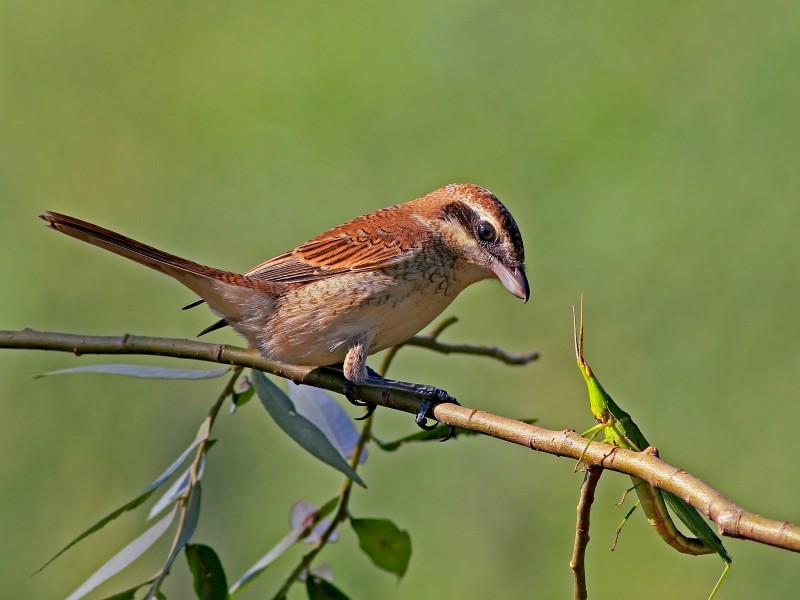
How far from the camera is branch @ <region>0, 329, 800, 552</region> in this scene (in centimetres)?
139

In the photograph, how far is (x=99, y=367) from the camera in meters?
2.54

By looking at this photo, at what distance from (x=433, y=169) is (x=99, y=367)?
9.92ft

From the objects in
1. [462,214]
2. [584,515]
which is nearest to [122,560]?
[584,515]

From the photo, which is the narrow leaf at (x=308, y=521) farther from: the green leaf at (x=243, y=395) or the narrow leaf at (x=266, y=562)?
the green leaf at (x=243, y=395)

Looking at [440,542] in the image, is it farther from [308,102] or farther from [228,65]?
[228,65]

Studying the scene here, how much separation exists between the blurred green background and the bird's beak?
124 centimetres

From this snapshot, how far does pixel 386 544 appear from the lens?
2.60 metres

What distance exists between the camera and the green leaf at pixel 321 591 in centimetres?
256

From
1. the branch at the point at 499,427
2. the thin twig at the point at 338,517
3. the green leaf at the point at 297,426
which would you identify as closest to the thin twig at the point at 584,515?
the branch at the point at 499,427

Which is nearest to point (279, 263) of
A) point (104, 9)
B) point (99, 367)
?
point (99, 367)

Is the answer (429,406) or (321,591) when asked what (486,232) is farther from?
(321,591)

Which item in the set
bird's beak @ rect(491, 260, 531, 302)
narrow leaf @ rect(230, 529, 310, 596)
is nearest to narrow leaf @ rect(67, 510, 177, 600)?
narrow leaf @ rect(230, 529, 310, 596)

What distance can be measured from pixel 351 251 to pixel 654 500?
1519mm

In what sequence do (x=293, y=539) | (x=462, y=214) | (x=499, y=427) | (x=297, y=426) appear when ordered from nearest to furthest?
1. (x=499, y=427)
2. (x=297, y=426)
3. (x=293, y=539)
4. (x=462, y=214)
